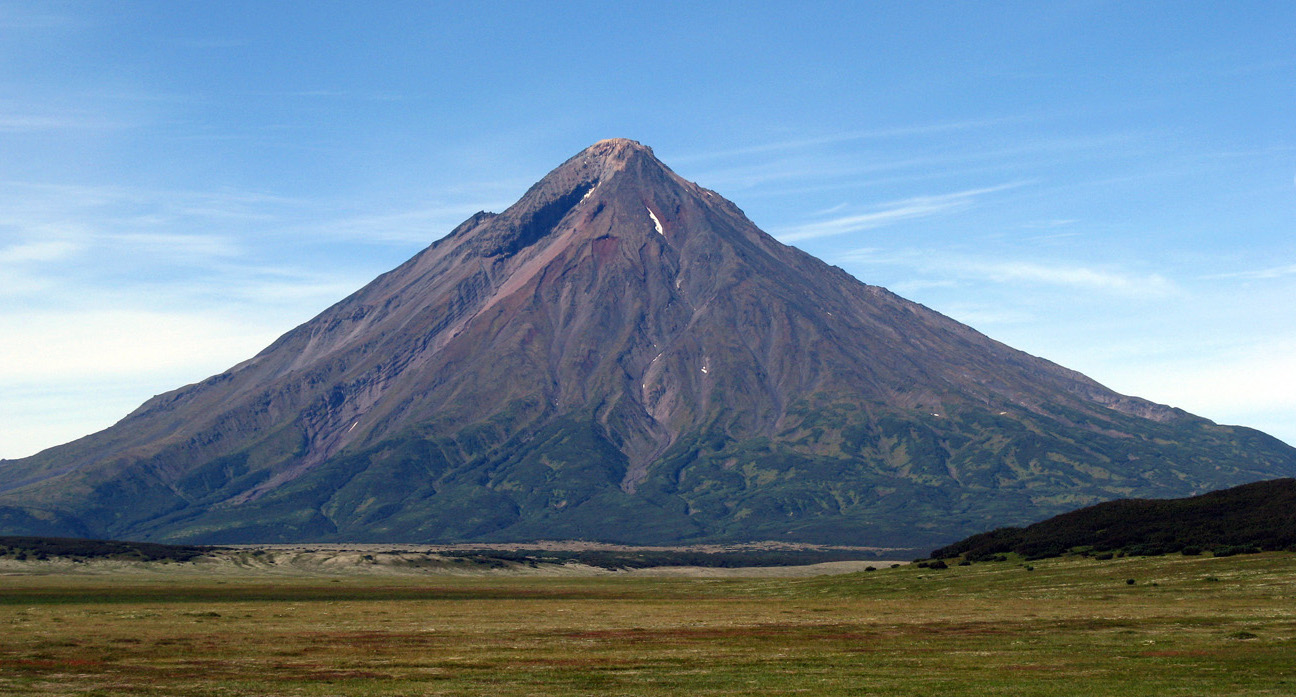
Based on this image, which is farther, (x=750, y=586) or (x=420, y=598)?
(x=750, y=586)

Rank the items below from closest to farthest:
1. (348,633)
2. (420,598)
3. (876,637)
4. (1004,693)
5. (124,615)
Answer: (1004,693)
(876,637)
(348,633)
(124,615)
(420,598)

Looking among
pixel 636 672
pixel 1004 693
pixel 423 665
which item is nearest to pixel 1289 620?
pixel 1004 693

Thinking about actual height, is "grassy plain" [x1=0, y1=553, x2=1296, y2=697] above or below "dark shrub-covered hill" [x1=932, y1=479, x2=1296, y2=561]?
below

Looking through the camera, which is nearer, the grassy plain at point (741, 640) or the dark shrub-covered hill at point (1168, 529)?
the grassy plain at point (741, 640)

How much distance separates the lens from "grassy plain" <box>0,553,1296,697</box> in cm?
4925

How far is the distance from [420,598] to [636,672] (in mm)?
79853

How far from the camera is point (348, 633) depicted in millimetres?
75000

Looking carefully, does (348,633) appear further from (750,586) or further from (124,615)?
(750,586)

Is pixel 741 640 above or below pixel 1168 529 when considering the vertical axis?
below

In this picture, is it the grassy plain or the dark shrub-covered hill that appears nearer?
the grassy plain

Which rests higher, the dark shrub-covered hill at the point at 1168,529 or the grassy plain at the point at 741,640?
Answer: the dark shrub-covered hill at the point at 1168,529

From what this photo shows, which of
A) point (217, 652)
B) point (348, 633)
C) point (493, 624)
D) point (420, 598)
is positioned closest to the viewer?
point (217, 652)

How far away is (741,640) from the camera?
6831 centimetres

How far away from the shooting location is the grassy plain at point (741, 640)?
4925 centimetres
